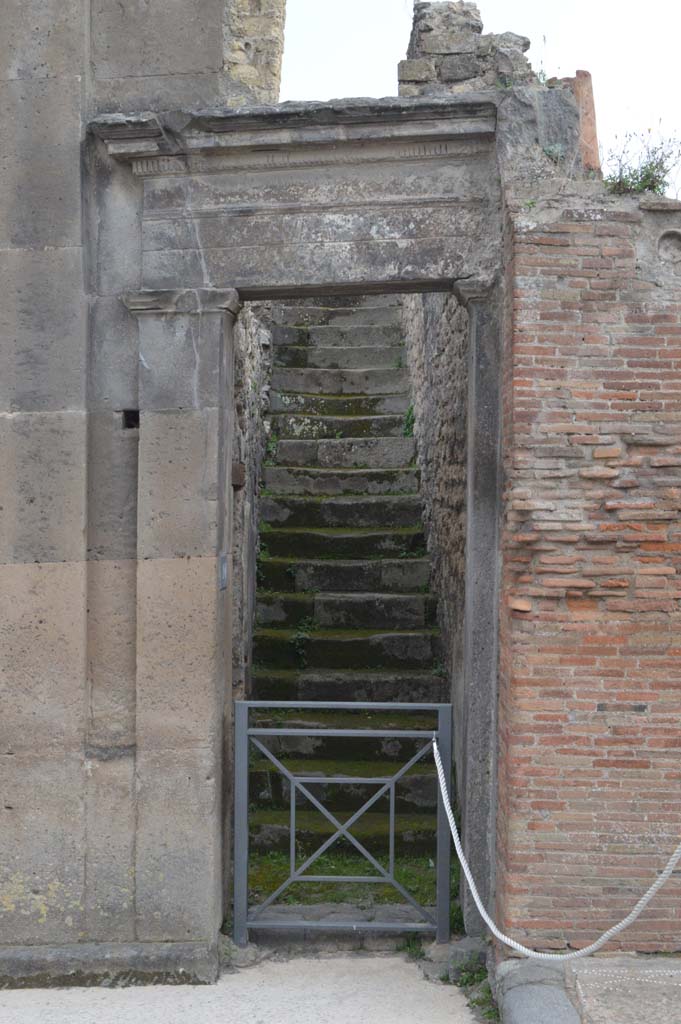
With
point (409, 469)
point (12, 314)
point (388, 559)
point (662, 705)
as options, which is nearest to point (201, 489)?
point (12, 314)

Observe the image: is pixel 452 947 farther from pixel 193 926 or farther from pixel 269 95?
pixel 269 95

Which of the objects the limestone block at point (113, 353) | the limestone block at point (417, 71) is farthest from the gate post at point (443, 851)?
the limestone block at point (417, 71)

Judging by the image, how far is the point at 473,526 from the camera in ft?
16.2

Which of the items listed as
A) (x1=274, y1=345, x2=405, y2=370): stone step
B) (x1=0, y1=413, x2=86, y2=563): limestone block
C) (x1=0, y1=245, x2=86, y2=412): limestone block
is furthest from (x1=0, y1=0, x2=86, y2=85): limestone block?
(x1=274, y1=345, x2=405, y2=370): stone step

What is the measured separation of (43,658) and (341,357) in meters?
6.27

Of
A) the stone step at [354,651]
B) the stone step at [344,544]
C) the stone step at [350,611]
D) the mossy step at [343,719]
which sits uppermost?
the stone step at [344,544]

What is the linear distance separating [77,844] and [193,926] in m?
0.74

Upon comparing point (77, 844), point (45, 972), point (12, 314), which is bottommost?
point (45, 972)

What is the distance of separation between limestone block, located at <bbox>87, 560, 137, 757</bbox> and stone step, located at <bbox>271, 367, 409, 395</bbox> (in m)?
5.35

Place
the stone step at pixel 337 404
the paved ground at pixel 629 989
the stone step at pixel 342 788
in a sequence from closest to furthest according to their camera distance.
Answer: the paved ground at pixel 629 989
the stone step at pixel 342 788
the stone step at pixel 337 404

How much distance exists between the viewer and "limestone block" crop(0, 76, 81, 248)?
499 centimetres

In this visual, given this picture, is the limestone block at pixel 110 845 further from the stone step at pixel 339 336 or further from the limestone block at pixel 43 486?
the stone step at pixel 339 336

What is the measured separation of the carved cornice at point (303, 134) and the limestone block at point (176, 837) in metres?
3.08

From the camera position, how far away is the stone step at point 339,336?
1086 centimetres
